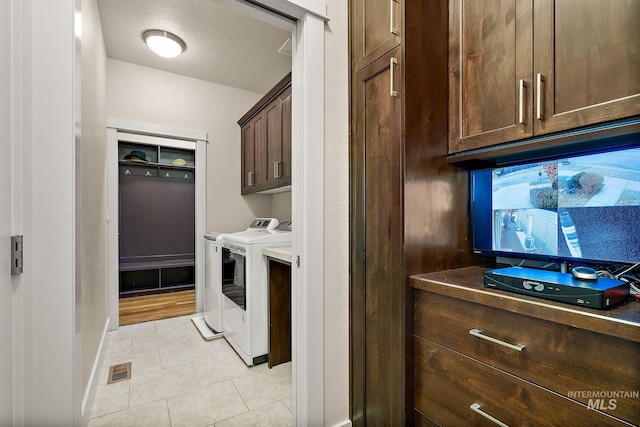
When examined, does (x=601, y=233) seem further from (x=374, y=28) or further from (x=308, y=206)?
(x=374, y=28)

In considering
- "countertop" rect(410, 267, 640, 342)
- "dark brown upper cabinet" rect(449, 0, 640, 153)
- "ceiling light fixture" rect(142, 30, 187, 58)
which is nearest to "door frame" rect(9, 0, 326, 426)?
"countertop" rect(410, 267, 640, 342)

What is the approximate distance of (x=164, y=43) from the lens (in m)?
2.67

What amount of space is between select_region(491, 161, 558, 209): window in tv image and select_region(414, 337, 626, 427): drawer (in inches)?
28.2

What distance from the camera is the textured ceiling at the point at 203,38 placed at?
2.32 metres

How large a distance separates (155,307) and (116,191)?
1.54 metres

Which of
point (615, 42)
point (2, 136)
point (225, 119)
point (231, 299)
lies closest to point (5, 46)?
point (2, 136)

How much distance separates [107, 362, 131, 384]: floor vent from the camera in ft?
6.69

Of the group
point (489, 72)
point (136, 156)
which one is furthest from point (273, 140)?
point (136, 156)

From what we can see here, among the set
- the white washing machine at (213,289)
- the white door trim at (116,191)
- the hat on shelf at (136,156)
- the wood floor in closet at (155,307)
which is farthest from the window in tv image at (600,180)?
the hat on shelf at (136,156)

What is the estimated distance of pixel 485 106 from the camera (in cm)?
123

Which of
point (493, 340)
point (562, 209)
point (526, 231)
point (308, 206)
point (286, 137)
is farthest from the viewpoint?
point (286, 137)

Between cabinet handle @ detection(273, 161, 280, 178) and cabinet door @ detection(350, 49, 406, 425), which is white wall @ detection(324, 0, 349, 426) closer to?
cabinet door @ detection(350, 49, 406, 425)

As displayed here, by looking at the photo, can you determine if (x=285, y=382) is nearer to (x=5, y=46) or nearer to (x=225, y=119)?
(x=5, y=46)

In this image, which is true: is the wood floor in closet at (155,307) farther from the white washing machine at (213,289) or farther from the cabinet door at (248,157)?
the cabinet door at (248,157)
